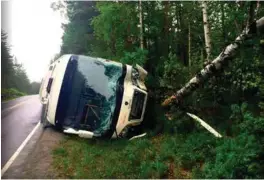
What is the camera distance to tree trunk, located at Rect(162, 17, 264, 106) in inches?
282

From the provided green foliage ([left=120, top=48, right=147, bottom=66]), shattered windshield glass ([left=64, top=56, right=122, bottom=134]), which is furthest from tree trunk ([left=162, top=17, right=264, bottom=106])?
green foliage ([left=120, top=48, right=147, bottom=66])

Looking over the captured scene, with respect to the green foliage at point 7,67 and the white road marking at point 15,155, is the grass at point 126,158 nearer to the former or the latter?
the white road marking at point 15,155

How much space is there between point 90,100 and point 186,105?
3265mm

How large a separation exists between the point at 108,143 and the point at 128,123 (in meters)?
0.81

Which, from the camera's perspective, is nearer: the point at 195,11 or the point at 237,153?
the point at 237,153

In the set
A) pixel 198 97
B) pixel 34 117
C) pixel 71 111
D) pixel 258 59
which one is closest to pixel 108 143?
pixel 71 111

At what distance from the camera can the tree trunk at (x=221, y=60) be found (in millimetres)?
7152

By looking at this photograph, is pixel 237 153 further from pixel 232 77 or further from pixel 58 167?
pixel 58 167

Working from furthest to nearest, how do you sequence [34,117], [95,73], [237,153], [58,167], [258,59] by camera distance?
[34,117]
[95,73]
[258,59]
[58,167]
[237,153]

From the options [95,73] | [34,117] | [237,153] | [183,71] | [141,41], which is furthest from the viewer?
[141,41]

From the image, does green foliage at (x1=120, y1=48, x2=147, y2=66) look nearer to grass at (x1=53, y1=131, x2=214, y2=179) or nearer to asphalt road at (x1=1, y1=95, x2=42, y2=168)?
asphalt road at (x1=1, y1=95, x2=42, y2=168)

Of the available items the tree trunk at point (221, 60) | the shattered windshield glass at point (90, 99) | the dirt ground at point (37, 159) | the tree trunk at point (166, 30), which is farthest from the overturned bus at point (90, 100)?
the tree trunk at point (166, 30)

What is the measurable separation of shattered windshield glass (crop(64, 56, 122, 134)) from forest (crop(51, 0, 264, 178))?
0.71 metres

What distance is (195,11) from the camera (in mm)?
16031
